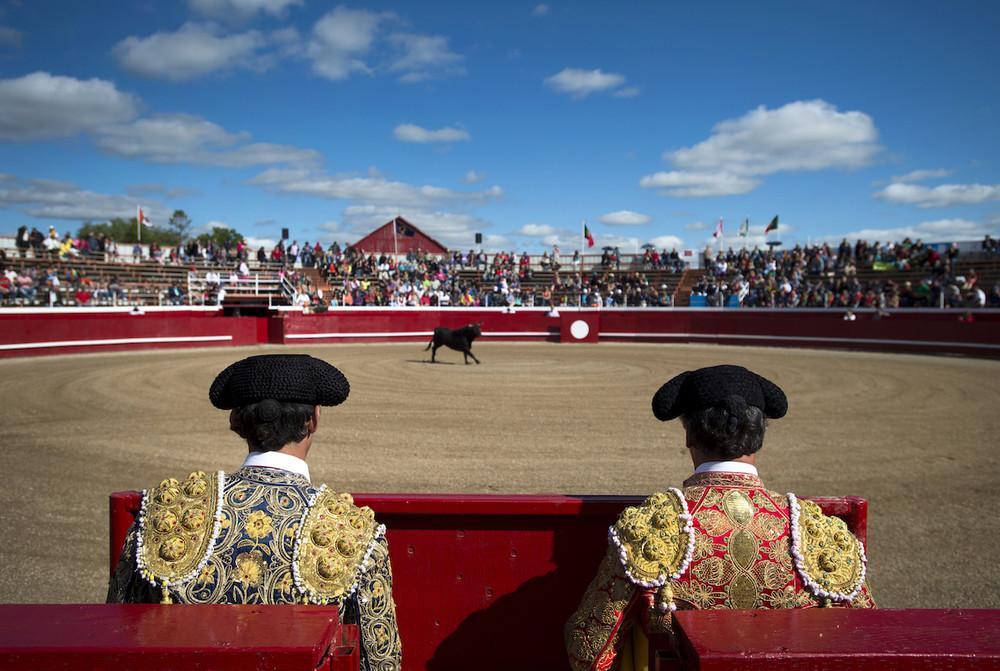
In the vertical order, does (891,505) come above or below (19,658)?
below

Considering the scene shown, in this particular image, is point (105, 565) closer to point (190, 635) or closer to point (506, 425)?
point (190, 635)

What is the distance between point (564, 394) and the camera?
422 inches

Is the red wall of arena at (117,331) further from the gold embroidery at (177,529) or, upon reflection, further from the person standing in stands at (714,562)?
the person standing in stands at (714,562)

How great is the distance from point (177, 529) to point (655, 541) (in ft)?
3.51

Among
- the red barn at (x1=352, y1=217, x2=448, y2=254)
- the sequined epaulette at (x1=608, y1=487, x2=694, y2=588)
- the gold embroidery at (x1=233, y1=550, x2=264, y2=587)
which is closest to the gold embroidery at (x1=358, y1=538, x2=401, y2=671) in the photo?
the gold embroidery at (x1=233, y1=550, x2=264, y2=587)

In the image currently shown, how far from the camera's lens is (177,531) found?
5.16 ft

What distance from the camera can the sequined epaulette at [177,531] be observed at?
1.54 metres

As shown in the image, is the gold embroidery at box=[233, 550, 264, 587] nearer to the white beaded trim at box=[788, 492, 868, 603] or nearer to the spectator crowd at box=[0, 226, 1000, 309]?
the white beaded trim at box=[788, 492, 868, 603]

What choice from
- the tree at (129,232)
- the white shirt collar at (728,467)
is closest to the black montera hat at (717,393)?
the white shirt collar at (728,467)

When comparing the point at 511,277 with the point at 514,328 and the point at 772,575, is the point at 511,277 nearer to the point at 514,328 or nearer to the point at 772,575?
the point at 514,328

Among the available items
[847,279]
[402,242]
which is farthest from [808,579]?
[402,242]

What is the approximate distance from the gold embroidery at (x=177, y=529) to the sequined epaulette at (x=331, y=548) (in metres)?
0.21

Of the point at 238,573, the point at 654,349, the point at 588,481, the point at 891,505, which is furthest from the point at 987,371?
the point at 238,573

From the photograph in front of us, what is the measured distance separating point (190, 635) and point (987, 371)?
16.9 metres
